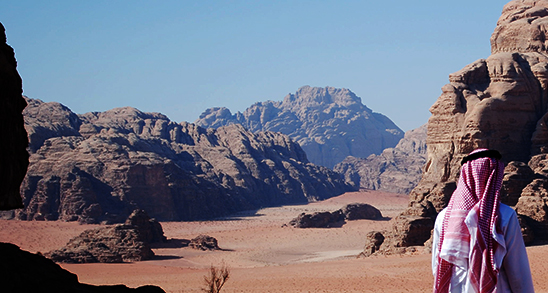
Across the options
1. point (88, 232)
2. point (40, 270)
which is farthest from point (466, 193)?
point (88, 232)

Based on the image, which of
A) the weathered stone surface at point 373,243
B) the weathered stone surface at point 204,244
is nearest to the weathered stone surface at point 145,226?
the weathered stone surface at point 204,244

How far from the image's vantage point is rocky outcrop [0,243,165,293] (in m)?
6.96

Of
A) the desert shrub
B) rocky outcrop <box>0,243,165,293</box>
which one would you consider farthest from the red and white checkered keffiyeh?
the desert shrub

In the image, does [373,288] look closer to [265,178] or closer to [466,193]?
[466,193]

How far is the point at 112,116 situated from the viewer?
77.2 m

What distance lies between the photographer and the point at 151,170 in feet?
168

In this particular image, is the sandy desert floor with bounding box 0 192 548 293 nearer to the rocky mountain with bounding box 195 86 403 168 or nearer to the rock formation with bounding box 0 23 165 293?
the rock formation with bounding box 0 23 165 293

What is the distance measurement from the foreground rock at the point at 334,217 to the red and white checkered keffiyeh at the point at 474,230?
1544 inches

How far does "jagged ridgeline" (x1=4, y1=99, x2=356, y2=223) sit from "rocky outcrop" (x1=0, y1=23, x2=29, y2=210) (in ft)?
121

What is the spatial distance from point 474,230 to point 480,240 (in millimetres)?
74

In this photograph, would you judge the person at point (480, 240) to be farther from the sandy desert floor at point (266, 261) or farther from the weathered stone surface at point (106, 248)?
the weathered stone surface at point (106, 248)

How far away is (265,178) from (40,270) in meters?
66.2

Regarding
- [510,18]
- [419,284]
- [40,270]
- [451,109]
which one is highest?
[510,18]

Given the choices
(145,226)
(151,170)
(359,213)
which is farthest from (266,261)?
(151,170)
